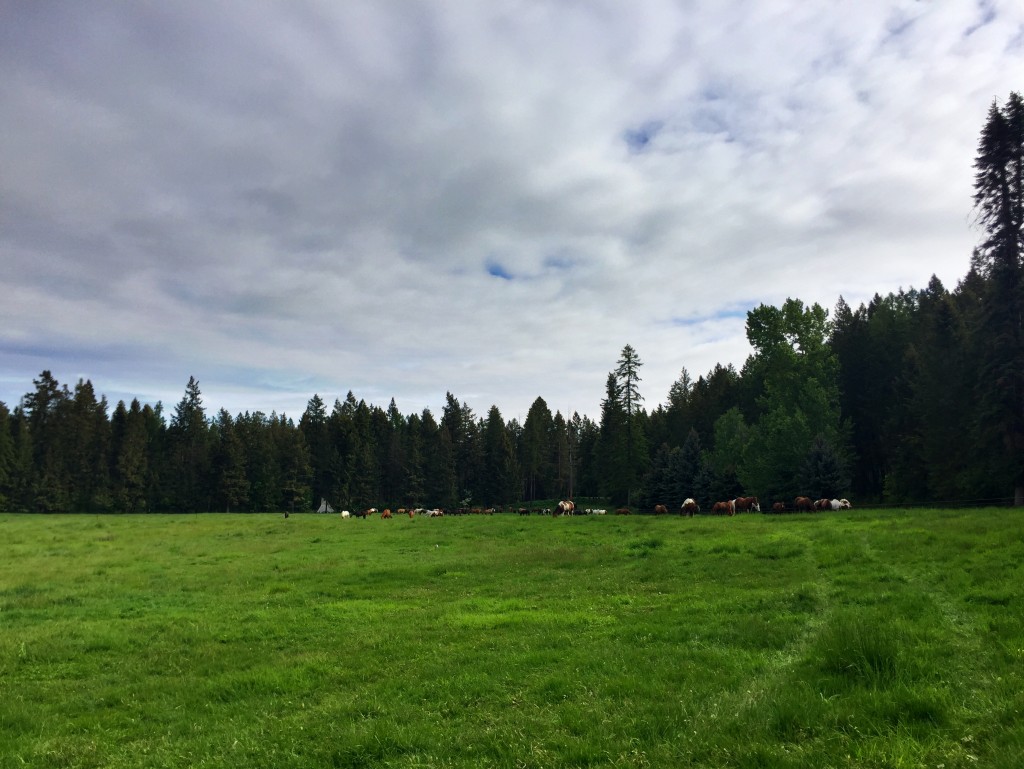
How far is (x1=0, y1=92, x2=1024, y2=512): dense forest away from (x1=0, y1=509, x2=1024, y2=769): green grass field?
81.4ft

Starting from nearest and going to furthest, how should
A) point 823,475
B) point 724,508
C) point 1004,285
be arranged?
point 1004,285 < point 724,508 < point 823,475

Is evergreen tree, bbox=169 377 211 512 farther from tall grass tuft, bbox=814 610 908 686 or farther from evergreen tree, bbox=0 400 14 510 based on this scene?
tall grass tuft, bbox=814 610 908 686

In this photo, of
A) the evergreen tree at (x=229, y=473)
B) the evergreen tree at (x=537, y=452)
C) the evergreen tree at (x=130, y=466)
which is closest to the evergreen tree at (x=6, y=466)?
the evergreen tree at (x=130, y=466)

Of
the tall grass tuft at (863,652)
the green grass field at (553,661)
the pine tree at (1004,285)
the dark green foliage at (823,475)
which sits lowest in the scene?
the green grass field at (553,661)

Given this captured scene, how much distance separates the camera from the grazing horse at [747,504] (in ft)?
147

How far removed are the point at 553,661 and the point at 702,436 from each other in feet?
293

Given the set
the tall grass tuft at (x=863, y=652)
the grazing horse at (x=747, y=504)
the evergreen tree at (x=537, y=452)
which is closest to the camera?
the tall grass tuft at (x=863, y=652)

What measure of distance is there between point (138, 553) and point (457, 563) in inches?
724

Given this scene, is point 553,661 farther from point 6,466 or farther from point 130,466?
point 6,466

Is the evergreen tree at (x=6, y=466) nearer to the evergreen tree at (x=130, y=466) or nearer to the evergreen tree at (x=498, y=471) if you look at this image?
the evergreen tree at (x=130, y=466)

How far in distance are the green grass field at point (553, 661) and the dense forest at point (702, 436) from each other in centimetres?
2482

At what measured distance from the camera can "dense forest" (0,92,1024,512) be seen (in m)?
36.0

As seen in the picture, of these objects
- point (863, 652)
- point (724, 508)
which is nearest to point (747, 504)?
point (724, 508)

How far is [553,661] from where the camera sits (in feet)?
33.4
